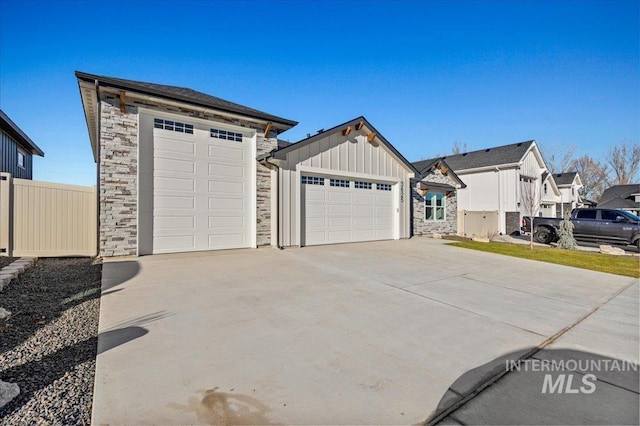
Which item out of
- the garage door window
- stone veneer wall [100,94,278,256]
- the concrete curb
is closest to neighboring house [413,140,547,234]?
the garage door window

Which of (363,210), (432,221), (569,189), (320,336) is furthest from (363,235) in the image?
A: (569,189)

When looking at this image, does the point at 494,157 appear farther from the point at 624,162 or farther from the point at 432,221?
the point at 624,162

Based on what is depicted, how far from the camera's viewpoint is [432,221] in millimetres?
15883

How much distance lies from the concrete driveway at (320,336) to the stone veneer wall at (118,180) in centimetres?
120

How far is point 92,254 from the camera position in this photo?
26.2 ft

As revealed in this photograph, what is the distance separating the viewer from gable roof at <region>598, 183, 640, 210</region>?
26.3 m

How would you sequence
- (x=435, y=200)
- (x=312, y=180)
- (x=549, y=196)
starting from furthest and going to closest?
(x=549, y=196) < (x=435, y=200) < (x=312, y=180)

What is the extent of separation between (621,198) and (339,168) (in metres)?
32.3

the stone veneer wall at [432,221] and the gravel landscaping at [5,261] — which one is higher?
the stone veneer wall at [432,221]

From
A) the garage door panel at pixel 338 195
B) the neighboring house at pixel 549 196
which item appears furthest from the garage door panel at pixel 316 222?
the neighboring house at pixel 549 196

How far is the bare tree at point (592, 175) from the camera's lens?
35.7 metres

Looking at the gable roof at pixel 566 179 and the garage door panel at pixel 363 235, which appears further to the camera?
the gable roof at pixel 566 179

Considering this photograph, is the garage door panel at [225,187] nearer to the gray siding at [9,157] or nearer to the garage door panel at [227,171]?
the garage door panel at [227,171]

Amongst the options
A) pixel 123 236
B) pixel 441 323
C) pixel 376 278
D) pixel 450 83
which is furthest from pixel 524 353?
pixel 450 83
